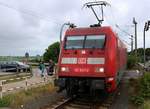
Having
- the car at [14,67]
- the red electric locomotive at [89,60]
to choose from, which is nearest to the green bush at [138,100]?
the red electric locomotive at [89,60]

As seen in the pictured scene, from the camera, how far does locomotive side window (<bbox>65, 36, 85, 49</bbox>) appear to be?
635 inches

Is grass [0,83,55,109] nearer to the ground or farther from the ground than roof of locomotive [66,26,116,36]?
nearer to the ground

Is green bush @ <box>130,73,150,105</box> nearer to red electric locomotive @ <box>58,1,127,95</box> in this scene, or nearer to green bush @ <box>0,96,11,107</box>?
red electric locomotive @ <box>58,1,127,95</box>

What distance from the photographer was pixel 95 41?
1588cm

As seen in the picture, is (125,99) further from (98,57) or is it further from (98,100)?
(98,57)

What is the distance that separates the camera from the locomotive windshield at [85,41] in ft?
51.8

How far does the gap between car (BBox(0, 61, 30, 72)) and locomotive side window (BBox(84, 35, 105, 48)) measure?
2396 cm

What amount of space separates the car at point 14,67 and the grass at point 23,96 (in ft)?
65.5

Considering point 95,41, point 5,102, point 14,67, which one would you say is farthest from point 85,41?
point 14,67

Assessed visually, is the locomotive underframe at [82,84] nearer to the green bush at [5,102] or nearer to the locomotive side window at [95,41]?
the locomotive side window at [95,41]

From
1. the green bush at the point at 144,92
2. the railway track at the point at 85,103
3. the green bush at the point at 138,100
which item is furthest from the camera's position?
the green bush at the point at 144,92

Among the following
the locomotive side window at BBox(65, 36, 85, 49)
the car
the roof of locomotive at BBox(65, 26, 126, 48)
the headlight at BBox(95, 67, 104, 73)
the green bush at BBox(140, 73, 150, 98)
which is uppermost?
the roof of locomotive at BBox(65, 26, 126, 48)

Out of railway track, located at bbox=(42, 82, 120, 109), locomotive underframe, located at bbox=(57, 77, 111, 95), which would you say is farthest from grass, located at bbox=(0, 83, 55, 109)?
locomotive underframe, located at bbox=(57, 77, 111, 95)

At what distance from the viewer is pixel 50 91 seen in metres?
19.7
